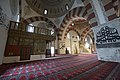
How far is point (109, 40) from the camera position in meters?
4.67

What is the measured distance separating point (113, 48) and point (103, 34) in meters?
1.15

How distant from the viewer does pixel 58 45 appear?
12680 mm

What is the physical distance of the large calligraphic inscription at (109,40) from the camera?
14.0ft

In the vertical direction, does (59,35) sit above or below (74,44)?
above

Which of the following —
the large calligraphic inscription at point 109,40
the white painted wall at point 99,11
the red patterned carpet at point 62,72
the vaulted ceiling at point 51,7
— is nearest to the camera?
the red patterned carpet at point 62,72

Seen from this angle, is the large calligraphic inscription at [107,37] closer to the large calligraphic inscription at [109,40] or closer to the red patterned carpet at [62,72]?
the large calligraphic inscription at [109,40]

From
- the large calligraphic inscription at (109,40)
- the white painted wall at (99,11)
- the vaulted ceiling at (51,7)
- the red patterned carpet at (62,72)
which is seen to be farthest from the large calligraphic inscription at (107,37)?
the vaulted ceiling at (51,7)

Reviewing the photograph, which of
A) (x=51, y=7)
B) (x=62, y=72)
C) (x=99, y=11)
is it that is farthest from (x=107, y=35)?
(x=51, y=7)

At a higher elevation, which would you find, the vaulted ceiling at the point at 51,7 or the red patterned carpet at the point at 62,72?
the vaulted ceiling at the point at 51,7

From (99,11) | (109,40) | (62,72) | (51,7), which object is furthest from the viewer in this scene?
(51,7)

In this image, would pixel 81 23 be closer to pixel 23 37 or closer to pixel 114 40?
pixel 114 40

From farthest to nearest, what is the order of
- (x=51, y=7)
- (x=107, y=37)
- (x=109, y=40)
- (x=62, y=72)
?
(x=51, y=7) < (x=107, y=37) < (x=109, y=40) < (x=62, y=72)

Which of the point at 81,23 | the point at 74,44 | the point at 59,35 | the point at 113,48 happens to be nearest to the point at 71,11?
the point at 59,35

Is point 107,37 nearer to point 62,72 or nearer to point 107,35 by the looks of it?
point 107,35
